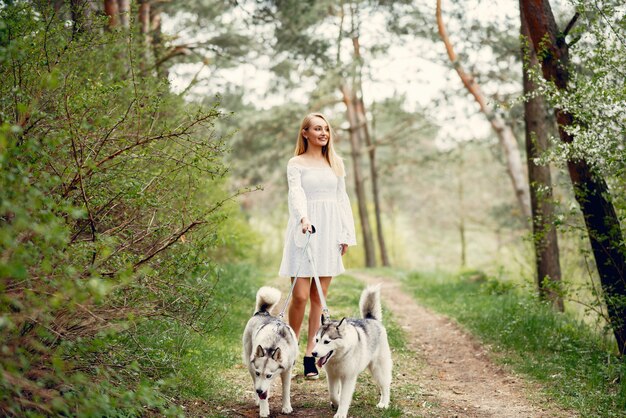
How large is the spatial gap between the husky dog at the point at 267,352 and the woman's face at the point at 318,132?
1.54 m

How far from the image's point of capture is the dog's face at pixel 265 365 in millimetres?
4207

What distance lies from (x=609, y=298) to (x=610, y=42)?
2.60 meters

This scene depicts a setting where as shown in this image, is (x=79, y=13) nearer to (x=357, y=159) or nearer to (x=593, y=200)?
(x=593, y=200)

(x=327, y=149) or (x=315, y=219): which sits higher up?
(x=327, y=149)

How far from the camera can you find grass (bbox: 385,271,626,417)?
5344 millimetres

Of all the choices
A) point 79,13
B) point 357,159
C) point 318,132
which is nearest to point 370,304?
point 318,132

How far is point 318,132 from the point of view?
5.59 meters

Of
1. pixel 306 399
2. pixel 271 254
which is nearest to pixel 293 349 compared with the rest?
pixel 306 399

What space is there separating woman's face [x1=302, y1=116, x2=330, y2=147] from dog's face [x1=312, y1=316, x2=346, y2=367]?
6.24ft

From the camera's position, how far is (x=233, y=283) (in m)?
10.2

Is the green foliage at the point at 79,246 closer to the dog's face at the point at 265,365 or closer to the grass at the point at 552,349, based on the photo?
the dog's face at the point at 265,365

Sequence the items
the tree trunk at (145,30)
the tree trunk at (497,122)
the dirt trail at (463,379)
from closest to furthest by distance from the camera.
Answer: the dirt trail at (463,379), the tree trunk at (145,30), the tree trunk at (497,122)

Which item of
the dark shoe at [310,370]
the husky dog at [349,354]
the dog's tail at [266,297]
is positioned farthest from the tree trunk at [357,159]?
the husky dog at [349,354]

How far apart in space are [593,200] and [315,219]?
3108 millimetres
